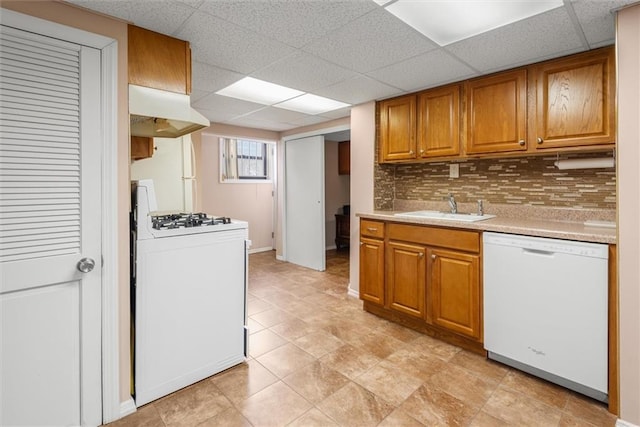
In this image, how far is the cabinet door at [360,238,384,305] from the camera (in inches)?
118

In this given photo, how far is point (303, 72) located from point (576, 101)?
1.91m

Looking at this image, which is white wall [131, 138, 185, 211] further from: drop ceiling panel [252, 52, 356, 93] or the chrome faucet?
the chrome faucet

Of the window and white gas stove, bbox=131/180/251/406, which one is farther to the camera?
the window

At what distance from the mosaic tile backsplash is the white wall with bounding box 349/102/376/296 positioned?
4.2 inches

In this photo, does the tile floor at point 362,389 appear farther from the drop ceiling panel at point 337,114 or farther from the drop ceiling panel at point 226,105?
the drop ceiling panel at point 337,114

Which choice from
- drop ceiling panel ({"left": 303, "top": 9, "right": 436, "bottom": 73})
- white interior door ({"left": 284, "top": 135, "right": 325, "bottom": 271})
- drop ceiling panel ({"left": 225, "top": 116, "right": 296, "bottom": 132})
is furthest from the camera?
white interior door ({"left": 284, "top": 135, "right": 325, "bottom": 271})

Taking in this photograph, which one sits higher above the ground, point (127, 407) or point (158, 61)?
point (158, 61)

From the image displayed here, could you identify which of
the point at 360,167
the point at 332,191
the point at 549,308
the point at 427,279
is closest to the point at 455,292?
the point at 427,279

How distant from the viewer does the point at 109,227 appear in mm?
1673

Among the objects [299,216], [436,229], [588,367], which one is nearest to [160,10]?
[436,229]

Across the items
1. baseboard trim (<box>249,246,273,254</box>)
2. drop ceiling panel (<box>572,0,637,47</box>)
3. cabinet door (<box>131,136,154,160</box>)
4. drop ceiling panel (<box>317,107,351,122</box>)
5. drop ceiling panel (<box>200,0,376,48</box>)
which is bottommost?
baseboard trim (<box>249,246,273,254</box>)

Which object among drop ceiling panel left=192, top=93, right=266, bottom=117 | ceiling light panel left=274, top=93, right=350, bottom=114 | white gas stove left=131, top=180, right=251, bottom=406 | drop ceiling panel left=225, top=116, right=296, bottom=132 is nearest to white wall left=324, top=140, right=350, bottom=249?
drop ceiling panel left=225, top=116, right=296, bottom=132

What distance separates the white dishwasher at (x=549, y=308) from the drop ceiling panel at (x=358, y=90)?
155cm

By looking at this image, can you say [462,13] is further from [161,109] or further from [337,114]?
[337,114]
